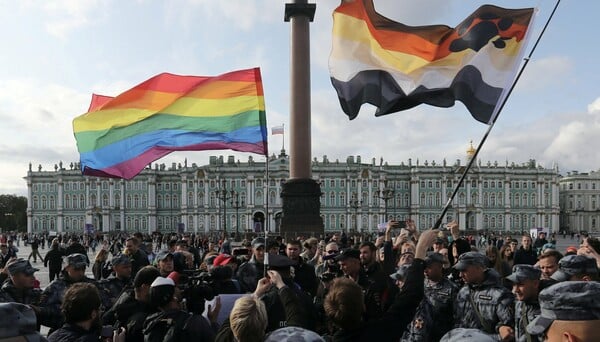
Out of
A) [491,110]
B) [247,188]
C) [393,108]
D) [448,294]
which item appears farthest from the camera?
[247,188]

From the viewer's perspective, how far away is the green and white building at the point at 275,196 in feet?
293

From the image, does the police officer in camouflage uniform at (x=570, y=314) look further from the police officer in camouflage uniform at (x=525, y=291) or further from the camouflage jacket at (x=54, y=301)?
the camouflage jacket at (x=54, y=301)

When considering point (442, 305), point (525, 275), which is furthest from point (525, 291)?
point (442, 305)

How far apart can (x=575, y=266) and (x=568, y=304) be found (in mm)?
2841

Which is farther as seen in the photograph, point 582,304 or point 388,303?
point 388,303

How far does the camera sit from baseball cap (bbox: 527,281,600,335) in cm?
186

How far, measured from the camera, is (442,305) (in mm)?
4707

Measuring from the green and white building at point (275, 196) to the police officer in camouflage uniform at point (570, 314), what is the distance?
85.7 meters

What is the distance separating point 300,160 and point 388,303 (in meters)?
14.3

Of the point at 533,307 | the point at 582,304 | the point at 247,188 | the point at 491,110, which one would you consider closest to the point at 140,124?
the point at 491,110

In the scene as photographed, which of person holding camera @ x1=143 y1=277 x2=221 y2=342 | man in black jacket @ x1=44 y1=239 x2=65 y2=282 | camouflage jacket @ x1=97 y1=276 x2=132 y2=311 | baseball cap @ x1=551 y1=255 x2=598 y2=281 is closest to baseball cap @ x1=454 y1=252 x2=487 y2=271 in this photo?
baseball cap @ x1=551 y1=255 x2=598 y2=281

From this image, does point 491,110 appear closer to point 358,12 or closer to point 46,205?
point 358,12

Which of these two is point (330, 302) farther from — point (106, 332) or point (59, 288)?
point (59, 288)

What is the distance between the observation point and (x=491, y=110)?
8.51 metres
